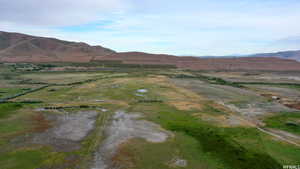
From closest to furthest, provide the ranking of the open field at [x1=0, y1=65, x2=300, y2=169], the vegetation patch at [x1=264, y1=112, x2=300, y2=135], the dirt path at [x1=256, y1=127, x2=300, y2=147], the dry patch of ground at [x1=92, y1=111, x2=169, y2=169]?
the open field at [x1=0, y1=65, x2=300, y2=169]
the dry patch of ground at [x1=92, y1=111, x2=169, y2=169]
the dirt path at [x1=256, y1=127, x2=300, y2=147]
the vegetation patch at [x1=264, y1=112, x2=300, y2=135]

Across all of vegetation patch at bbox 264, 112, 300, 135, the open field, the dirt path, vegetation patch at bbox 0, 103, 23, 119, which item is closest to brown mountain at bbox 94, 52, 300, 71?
vegetation patch at bbox 264, 112, 300, 135

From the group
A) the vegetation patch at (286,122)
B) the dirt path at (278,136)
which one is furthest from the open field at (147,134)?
the vegetation patch at (286,122)

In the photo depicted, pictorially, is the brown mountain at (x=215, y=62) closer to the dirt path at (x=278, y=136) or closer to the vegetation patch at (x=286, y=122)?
the vegetation patch at (x=286, y=122)

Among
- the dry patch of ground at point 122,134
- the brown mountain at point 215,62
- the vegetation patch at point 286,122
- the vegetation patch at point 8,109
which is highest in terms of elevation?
the brown mountain at point 215,62

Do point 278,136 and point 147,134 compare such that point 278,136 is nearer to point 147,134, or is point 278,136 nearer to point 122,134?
point 147,134

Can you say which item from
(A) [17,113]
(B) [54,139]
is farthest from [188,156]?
(A) [17,113]

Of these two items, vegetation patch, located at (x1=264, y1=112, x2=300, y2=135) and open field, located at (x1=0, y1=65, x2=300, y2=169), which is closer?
open field, located at (x1=0, y1=65, x2=300, y2=169)

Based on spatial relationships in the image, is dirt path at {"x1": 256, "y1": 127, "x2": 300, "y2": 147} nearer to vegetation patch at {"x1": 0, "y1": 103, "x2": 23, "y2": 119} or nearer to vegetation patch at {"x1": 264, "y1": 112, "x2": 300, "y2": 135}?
vegetation patch at {"x1": 264, "y1": 112, "x2": 300, "y2": 135}

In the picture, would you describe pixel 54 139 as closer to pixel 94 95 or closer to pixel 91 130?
pixel 91 130

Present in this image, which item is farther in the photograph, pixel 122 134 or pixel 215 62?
pixel 215 62

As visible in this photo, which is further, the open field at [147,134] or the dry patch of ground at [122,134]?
the dry patch of ground at [122,134]

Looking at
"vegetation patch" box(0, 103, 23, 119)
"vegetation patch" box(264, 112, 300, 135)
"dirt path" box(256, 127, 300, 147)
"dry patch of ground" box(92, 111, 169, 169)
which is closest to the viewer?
"dry patch of ground" box(92, 111, 169, 169)

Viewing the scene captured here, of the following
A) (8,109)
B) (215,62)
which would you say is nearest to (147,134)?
(8,109)
